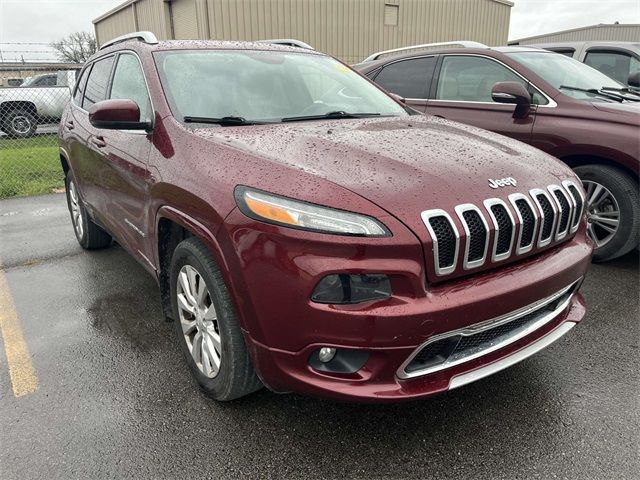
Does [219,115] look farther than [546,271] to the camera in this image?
Yes

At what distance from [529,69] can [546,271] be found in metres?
3.02

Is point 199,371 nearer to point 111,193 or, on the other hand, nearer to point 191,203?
point 191,203

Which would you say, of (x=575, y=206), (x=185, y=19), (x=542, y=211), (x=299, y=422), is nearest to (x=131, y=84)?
(x=299, y=422)

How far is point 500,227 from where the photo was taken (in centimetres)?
193

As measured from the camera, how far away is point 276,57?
10.8 feet

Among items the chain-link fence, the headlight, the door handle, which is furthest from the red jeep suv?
the chain-link fence

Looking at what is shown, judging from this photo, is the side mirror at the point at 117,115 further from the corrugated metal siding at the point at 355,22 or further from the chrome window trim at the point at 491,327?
the corrugated metal siding at the point at 355,22

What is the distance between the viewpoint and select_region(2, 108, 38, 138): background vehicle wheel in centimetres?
1241

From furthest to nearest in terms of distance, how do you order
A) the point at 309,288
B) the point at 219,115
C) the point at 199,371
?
the point at 219,115 → the point at 199,371 → the point at 309,288

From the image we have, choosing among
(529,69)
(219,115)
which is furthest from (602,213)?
(219,115)

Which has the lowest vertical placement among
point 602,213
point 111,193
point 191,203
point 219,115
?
point 602,213

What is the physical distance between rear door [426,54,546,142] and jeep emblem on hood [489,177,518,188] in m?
2.45

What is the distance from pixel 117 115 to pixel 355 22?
53.9ft

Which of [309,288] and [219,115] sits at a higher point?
[219,115]
